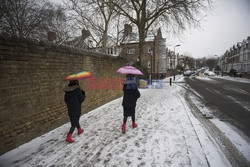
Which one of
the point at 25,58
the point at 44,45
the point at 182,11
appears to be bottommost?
the point at 25,58

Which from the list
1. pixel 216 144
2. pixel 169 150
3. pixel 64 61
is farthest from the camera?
pixel 64 61

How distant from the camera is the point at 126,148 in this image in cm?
299

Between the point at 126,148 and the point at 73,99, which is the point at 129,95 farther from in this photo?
the point at 73,99

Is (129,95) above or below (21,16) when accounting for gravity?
below

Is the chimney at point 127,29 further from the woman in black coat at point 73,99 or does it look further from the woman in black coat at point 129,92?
the woman in black coat at point 73,99

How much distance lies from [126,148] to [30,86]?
280cm

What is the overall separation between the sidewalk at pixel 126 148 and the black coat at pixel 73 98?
0.82 m

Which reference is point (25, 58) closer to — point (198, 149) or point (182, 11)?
point (198, 149)

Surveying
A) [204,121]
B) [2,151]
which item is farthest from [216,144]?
[2,151]

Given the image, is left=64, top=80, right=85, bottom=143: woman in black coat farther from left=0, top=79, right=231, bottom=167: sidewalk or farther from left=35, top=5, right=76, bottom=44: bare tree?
left=35, top=5, right=76, bottom=44: bare tree

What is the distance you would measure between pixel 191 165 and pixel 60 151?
2724 millimetres

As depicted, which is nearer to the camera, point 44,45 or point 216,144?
point 216,144

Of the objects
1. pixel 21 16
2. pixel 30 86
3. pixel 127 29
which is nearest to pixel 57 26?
pixel 21 16

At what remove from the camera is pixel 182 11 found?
450 inches
